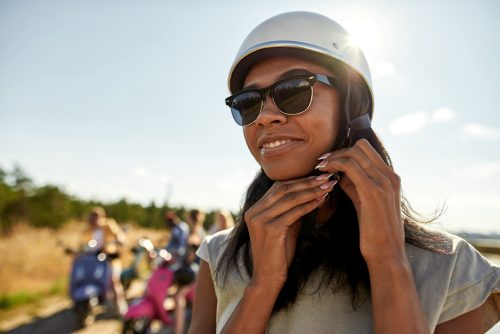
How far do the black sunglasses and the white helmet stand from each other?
13 centimetres

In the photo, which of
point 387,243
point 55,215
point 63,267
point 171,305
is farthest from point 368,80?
point 55,215

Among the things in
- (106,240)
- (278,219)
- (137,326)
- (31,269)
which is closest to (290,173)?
(278,219)

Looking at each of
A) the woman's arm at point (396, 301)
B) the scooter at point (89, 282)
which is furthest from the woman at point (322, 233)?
the scooter at point (89, 282)

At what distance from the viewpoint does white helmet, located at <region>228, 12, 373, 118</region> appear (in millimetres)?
1428

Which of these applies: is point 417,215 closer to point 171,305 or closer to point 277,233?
point 277,233

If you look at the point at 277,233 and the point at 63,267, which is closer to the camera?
the point at 277,233

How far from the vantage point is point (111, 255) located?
700 centimetres

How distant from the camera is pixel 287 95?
4.37 feet

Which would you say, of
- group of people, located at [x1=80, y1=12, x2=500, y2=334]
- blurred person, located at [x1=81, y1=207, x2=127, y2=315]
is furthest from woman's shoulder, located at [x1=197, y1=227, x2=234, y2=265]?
blurred person, located at [x1=81, y1=207, x2=127, y2=315]

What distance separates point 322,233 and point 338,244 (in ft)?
0.26

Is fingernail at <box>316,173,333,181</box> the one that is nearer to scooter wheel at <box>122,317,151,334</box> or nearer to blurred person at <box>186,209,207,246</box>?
scooter wheel at <box>122,317,151,334</box>

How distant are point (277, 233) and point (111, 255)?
6.73 meters

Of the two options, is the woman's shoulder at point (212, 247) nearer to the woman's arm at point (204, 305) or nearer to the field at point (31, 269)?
the woman's arm at point (204, 305)

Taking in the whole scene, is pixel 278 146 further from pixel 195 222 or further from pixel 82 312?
pixel 82 312
